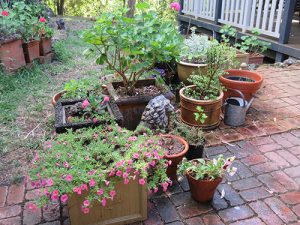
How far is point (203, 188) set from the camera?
2244mm

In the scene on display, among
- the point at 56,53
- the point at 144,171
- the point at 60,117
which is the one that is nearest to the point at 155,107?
the point at 60,117

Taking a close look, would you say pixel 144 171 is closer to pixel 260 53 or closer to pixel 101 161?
pixel 101 161

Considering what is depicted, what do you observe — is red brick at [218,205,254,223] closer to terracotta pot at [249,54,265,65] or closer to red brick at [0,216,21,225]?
red brick at [0,216,21,225]

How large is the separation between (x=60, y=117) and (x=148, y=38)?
973 millimetres

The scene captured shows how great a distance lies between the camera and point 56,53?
18.9ft

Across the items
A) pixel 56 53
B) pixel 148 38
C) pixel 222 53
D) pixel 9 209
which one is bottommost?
pixel 9 209

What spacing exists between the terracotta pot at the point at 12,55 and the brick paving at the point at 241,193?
2567 mm

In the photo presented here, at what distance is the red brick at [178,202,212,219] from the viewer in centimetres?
224

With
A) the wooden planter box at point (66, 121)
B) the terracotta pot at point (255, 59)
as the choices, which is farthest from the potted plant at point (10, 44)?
the terracotta pot at point (255, 59)

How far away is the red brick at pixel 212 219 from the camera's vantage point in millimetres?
2159

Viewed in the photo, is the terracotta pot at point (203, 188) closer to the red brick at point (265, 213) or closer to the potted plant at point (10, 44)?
the red brick at point (265, 213)

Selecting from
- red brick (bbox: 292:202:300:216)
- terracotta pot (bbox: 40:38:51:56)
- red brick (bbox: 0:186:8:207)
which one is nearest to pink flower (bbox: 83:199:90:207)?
red brick (bbox: 0:186:8:207)

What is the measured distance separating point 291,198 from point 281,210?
0.18 meters

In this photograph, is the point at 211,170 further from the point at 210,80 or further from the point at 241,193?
the point at 210,80
